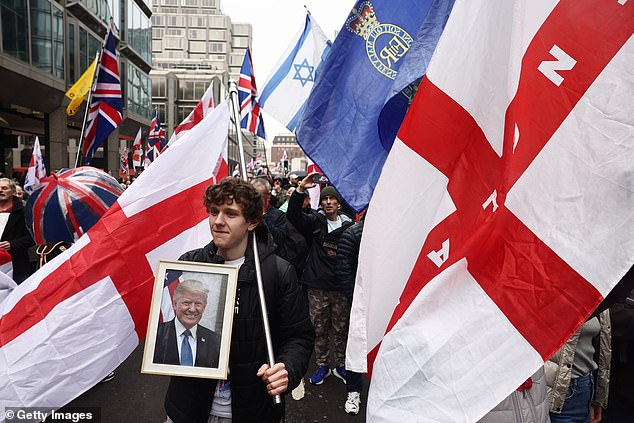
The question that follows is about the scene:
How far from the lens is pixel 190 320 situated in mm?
1806

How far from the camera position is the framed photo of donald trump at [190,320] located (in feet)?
5.82

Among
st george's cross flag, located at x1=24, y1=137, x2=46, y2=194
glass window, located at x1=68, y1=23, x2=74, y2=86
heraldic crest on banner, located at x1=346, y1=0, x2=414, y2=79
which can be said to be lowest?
st george's cross flag, located at x1=24, y1=137, x2=46, y2=194

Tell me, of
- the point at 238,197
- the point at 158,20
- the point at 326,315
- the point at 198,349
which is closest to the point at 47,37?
the point at 326,315

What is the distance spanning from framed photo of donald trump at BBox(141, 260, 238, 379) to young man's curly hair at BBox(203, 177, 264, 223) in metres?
0.35

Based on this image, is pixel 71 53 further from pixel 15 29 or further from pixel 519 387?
pixel 519 387

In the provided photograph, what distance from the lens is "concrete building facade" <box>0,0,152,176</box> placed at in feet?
55.0

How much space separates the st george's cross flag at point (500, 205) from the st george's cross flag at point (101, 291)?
4.26 feet

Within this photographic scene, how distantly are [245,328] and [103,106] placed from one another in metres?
4.59

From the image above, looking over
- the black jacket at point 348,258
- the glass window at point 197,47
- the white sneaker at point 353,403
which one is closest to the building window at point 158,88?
the glass window at point 197,47

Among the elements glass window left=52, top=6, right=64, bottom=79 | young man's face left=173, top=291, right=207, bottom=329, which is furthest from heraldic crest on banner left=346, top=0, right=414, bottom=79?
glass window left=52, top=6, right=64, bottom=79

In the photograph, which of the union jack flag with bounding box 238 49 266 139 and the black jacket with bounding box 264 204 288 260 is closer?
the black jacket with bounding box 264 204 288 260

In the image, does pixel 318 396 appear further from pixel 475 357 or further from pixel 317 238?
pixel 475 357

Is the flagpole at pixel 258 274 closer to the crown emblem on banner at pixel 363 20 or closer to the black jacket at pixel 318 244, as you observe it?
the crown emblem on banner at pixel 363 20

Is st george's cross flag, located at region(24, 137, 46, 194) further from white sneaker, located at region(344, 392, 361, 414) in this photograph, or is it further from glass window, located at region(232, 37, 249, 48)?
glass window, located at region(232, 37, 249, 48)
